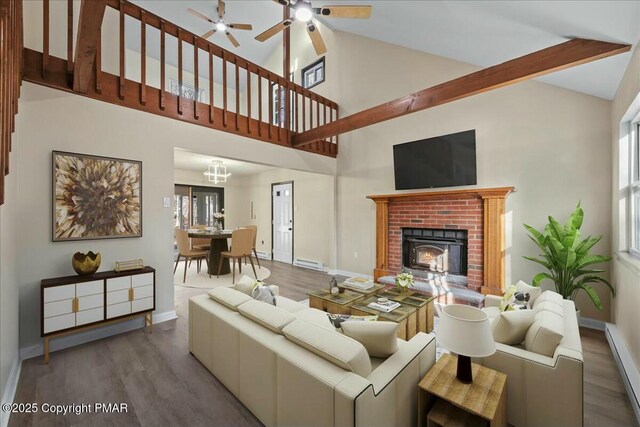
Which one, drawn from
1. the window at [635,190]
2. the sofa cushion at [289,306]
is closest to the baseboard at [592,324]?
the window at [635,190]

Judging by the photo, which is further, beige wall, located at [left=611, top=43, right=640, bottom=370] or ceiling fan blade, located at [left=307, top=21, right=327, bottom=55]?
ceiling fan blade, located at [left=307, top=21, right=327, bottom=55]

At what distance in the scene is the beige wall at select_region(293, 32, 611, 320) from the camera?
317 centimetres

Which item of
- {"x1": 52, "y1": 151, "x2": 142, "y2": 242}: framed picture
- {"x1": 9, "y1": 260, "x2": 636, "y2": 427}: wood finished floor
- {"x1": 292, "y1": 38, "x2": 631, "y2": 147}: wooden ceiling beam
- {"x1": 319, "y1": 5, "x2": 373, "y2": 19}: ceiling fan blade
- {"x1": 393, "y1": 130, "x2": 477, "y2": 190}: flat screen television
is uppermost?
{"x1": 319, "y1": 5, "x2": 373, "y2": 19}: ceiling fan blade

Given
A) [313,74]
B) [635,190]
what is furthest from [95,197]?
[313,74]

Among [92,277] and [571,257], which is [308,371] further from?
[571,257]

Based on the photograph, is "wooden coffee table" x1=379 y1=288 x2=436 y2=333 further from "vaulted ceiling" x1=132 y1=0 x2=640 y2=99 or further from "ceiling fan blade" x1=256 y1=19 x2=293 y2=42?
"ceiling fan blade" x1=256 y1=19 x2=293 y2=42

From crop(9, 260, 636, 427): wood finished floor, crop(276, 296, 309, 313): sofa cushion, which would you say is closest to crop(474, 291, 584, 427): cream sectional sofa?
crop(9, 260, 636, 427): wood finished floor

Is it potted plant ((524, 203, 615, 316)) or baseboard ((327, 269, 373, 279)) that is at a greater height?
potted plant ((524, 203, 615, 316))

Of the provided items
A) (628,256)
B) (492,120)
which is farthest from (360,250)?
(628,256)

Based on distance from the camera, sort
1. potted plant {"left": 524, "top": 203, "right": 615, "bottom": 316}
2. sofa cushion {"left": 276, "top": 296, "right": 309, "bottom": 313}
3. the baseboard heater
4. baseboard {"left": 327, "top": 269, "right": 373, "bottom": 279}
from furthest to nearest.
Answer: the baseboard heater
baseboard {"left": 327, "top": 269, "right": 373, "bottom": 279}
potted plant {"left": 524, "top": 203, "right": 615, "bottom": 316}
sofa cushion {"left": 276, "top": 296, "right": 309, "bottom": 313}

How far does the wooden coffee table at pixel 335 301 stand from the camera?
2.71 m

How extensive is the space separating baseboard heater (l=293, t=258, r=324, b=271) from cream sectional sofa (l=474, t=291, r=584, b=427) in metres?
4.54

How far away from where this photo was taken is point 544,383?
1.52 metres

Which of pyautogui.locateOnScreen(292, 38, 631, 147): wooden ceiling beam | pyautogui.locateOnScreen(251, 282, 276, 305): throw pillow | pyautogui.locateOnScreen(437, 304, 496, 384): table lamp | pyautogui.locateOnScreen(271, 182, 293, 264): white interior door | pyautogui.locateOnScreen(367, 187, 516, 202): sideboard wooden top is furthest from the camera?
pyautogui.locateOnScreen(271, 182, 293, 264): white interior door
